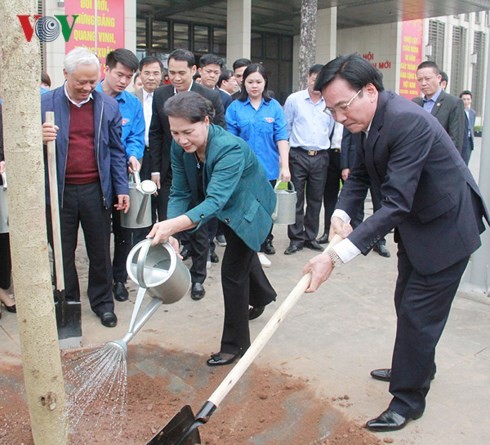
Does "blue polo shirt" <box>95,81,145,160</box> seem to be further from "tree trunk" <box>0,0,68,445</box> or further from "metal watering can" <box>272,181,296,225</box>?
"tree trunk" <box>0,0,68,445</box>

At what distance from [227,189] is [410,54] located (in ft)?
66.1

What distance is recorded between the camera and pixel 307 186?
6.34m

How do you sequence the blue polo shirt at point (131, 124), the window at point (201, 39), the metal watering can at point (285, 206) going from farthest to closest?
the window at point (201, 39)
the metal watering can at point (285, 206)
the blue polo shirt at point (131, 124)

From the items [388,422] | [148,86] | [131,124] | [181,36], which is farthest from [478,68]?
[388,422]

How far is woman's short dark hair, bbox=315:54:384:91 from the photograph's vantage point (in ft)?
8.32

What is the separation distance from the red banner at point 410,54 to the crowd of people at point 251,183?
16203 mm

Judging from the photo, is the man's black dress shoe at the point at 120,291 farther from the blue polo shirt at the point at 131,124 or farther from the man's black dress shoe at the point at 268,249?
the man's black dress shoe at the point at 268,249

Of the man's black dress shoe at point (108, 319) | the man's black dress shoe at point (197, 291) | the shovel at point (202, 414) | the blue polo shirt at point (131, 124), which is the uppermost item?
the blue polo shirt at point (131, 124)

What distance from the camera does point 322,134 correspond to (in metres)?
6.14

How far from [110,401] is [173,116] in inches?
59.7

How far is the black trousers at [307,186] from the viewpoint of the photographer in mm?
6176

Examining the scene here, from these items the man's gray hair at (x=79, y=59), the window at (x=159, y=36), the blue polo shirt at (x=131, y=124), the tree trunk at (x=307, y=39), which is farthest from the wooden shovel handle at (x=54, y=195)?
the window at (x=159, y=36)

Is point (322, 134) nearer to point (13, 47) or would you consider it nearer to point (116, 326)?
point (116, 326)

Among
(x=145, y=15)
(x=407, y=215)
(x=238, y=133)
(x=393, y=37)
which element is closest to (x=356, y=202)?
(x=407, y=215)
